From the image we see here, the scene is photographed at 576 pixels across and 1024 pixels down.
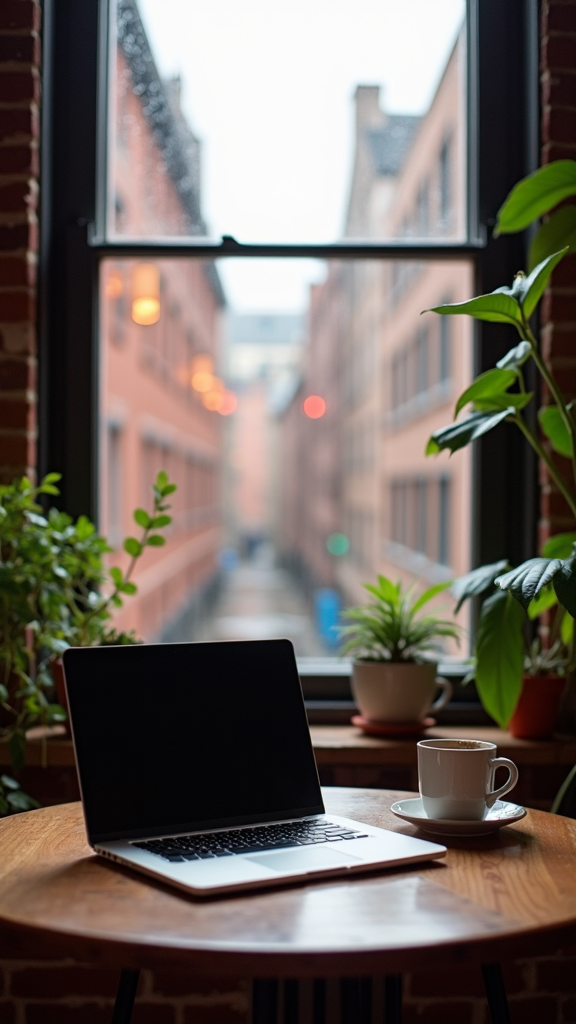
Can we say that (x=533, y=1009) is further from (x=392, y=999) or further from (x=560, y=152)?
(x=560, y=152)

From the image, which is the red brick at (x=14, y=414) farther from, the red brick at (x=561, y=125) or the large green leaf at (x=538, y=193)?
the red brick at (x=561, y=125)

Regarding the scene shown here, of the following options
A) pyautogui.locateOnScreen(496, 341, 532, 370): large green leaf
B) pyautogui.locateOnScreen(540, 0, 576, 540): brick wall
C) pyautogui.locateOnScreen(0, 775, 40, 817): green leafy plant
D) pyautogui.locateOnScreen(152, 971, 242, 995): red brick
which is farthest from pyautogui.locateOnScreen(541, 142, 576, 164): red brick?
pyautogui.locateOnScreen(152, 971, 242, 995): red brick

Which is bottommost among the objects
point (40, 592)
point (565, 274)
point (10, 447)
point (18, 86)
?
point (40, 592)

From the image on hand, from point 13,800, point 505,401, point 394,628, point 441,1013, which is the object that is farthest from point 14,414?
point 441,1013

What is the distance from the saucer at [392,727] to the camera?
85.2 inches

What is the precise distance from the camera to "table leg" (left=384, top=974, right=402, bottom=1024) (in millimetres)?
1256

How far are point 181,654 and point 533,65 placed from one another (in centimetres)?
168

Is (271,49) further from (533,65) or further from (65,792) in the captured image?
(65,792)

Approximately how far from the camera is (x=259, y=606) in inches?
138

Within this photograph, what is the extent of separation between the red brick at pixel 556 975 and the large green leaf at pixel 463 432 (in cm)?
102

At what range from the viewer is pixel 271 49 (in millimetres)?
2580

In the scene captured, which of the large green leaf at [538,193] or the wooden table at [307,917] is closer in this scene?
the wooden table at [307,917]

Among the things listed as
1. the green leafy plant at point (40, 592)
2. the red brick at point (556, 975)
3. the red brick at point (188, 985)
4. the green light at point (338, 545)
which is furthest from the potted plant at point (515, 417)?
the green light at point (338, 545)

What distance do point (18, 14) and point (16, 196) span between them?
1.27ft
